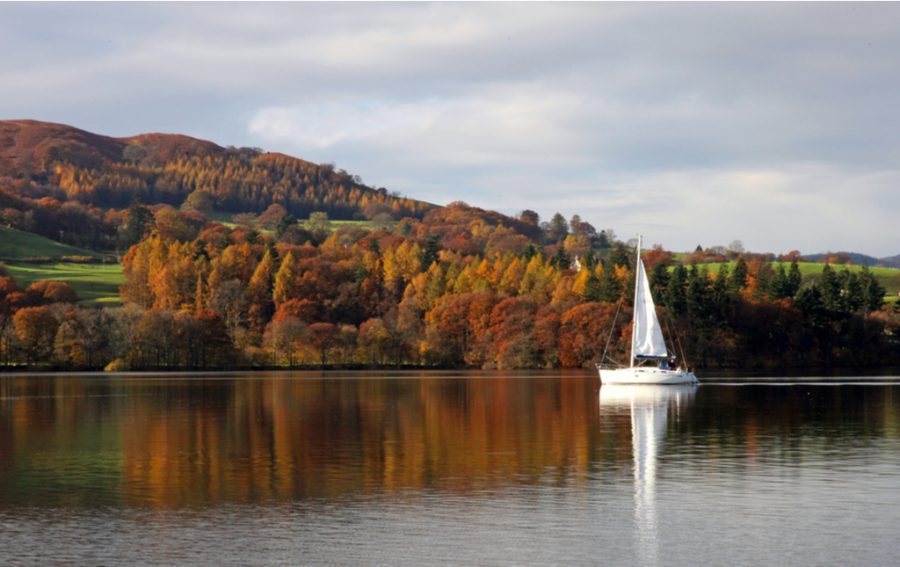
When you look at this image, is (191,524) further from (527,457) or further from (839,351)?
(839,351)

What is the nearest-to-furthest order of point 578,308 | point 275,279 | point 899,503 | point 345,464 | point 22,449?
1. point 899,503
2. point 345,464
3. point 22,449
4. point 578,308
5. point 275,279

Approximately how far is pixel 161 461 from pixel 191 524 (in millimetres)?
14005

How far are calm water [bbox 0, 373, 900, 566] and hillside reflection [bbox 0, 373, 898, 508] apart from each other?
0.62ft

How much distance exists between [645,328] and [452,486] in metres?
70.1

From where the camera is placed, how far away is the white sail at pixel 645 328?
3991 inches

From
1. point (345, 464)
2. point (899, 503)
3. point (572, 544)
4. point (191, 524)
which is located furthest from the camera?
point (345, 464)

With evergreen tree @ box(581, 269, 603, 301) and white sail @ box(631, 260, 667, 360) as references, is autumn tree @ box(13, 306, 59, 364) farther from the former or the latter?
white sail @ box(631, 260, 667, 360)

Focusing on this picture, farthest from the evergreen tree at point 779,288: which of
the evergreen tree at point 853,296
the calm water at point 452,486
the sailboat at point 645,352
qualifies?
the calm water at point 452,486

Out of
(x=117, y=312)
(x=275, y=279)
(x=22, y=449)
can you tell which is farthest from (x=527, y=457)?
(x=275, y=279)

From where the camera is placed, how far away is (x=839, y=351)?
6501 inches

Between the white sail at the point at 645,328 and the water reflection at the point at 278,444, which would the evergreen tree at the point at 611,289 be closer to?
the white sail at the point at 645,328

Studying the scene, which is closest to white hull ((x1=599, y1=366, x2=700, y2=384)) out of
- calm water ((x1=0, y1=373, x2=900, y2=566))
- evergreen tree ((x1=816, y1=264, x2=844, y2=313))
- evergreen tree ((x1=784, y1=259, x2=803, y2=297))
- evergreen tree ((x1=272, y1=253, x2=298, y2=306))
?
calm water ((x1=0, y1=373, x2=900, y2=566))

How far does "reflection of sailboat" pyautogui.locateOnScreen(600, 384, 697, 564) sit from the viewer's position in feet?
88.7

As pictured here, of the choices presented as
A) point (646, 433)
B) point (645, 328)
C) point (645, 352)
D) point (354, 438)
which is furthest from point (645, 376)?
point (354, 438)
